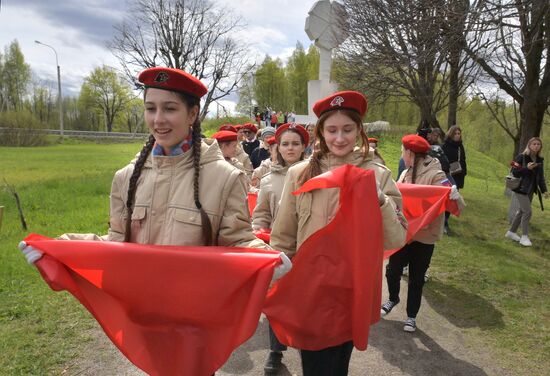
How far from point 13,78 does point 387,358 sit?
60.7 metres

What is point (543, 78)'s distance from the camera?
34.3 feet

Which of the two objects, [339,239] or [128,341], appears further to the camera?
[339,239]

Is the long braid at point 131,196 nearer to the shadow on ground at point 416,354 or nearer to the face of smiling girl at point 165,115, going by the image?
the face of smiling girl at point 165,115

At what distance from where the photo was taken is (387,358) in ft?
12.4

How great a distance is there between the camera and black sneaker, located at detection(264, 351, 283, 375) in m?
3.51

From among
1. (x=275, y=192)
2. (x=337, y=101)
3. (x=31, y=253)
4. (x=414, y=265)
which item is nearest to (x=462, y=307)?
(x=414, y=265)

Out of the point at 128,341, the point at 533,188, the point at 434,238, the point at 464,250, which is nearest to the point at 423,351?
the point at 434,238

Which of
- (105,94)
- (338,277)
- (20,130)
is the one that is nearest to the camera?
(338,277)

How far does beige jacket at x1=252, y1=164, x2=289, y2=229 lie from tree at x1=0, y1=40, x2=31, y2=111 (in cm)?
5735

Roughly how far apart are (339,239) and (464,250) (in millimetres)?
6304

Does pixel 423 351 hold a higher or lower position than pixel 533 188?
lower

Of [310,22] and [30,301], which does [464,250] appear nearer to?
[30,301]

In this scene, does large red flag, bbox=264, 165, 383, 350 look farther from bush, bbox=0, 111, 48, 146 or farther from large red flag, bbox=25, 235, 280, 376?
bush, bbox=0, 111, 48, 146

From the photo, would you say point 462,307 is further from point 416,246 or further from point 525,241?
point 525,241
